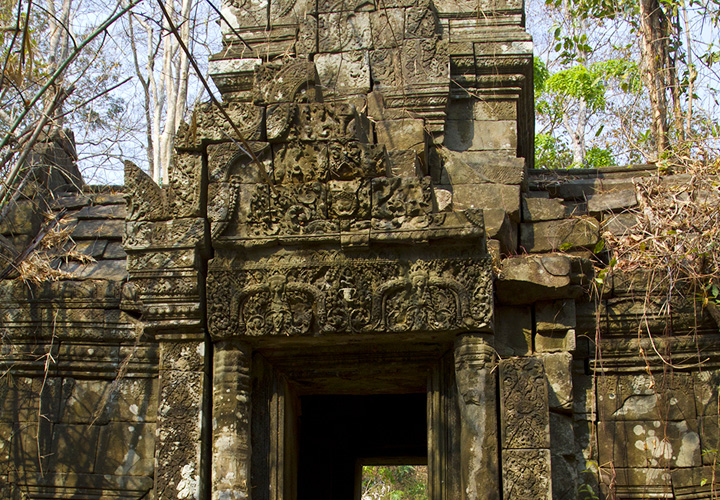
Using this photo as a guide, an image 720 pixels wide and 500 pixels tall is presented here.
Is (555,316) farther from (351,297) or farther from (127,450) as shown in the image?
(127,450)

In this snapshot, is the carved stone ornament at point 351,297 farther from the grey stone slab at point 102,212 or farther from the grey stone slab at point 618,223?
the grey stone slab at point 102,212

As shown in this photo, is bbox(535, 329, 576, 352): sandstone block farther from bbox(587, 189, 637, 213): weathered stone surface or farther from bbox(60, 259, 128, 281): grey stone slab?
bbox(60, 259, 128, 281): grey stone slab

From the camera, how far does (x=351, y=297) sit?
4.68 metres

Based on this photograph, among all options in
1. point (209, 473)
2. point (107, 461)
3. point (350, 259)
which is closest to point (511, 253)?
point (350, 259)

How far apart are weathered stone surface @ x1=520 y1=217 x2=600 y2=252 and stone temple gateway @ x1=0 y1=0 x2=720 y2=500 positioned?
1 centimetres

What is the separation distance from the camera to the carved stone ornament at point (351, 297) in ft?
15.2

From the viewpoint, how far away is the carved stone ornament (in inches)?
182

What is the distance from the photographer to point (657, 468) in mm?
5152

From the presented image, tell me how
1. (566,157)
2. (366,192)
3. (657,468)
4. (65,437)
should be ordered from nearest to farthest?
(366,192), (657,468), (65,437), (566,157)

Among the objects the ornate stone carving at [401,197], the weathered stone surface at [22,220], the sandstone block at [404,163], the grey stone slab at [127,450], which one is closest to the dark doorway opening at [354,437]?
the grey stone slab at [127,450]

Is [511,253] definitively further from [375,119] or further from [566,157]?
[566,157]

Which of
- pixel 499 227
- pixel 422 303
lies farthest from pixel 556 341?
pixel 422 303

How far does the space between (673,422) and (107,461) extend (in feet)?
12.0

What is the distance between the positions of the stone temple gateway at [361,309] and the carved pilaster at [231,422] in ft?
0.04
